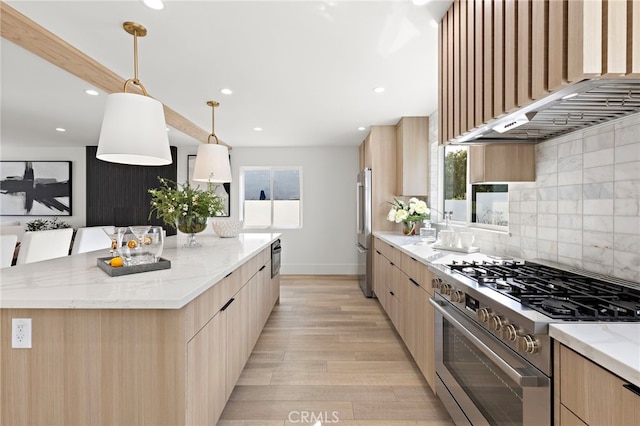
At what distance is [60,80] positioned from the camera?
311 cm

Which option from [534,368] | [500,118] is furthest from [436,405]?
[500,118]

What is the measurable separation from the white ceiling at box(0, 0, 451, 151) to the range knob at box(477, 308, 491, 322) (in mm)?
1769

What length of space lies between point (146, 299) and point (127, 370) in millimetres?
304

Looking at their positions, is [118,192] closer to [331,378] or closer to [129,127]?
[129,127]

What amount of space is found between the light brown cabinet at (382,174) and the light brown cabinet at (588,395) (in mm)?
3642

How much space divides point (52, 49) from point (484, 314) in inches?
128

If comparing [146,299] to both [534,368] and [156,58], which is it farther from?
[156,58]

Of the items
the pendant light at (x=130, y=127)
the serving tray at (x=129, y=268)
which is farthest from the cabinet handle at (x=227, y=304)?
the pendant light at (x=130, y=127)

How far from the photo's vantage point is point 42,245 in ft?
10.2

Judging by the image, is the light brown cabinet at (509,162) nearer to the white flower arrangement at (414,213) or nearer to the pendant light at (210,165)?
the white flower arrangement at (414,213)

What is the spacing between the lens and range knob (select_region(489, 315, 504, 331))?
1205 millimetres

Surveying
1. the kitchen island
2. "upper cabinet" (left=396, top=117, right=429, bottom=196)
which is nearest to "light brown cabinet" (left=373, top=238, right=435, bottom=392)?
"upper cabinet" (left=396, top=117, right=429, bottom=196)

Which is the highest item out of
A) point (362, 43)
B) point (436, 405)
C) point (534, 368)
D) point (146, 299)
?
point (362, 43)

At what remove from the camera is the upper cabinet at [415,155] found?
14.0ft
